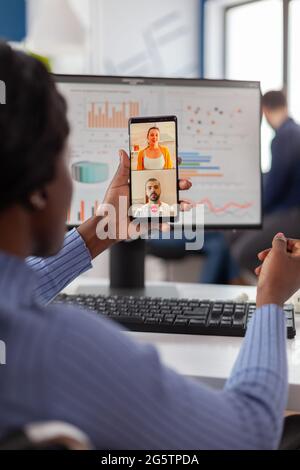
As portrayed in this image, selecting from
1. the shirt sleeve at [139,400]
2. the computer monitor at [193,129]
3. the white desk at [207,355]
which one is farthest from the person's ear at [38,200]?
the computer monitor at [193,129]

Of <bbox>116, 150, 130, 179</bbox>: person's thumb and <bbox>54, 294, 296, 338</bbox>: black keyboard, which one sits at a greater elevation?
<bbox>116, 150, 130, 179</bbox>: person's thumb

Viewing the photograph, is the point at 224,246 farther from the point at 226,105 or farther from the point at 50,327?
the point at 50,327

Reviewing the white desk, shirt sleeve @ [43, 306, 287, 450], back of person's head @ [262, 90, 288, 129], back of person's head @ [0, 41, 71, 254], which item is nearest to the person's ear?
back of person's head @ [0, 41, 71, 254]

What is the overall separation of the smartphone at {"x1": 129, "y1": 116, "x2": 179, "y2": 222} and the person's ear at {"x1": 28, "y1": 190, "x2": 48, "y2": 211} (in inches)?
23.2

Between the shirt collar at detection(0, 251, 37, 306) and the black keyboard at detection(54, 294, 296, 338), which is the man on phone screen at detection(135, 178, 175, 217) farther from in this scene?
the shirt collar at detection(0, 251, 37, 306)

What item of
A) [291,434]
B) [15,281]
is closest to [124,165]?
[291,434]

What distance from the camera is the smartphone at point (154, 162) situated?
1.14 meters

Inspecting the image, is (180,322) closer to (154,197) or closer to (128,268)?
(154,197)

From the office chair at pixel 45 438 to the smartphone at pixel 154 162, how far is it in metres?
0.72

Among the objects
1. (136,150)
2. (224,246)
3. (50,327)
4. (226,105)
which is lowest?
(224,246)

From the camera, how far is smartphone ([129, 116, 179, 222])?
1145 mm

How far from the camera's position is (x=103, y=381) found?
52cm
